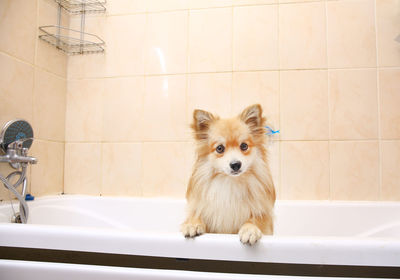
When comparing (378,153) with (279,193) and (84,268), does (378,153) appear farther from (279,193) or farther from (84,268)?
(84,268)

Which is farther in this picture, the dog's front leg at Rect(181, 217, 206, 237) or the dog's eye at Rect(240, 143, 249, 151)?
the dog's eye at Rect(240, 143, 249, 151)

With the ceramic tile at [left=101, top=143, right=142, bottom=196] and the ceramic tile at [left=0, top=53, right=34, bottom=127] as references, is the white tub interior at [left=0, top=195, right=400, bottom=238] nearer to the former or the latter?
the ceramic tile at [left=101, top=143, right=142, bottom=196]

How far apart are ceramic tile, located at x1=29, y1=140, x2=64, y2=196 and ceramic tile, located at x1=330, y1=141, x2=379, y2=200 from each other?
2427 mm

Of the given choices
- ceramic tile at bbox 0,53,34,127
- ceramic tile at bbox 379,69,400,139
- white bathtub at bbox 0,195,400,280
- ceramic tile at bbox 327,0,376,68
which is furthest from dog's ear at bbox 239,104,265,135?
ceramic tile at bbox 0,53,34,127

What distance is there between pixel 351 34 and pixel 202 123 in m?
1.75

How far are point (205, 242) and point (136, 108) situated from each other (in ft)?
5.61

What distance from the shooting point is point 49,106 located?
2.31 m

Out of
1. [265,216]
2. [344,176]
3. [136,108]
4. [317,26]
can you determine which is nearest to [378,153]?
[344,176]

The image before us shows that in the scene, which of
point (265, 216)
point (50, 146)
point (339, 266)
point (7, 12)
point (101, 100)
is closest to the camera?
point (339, 266)

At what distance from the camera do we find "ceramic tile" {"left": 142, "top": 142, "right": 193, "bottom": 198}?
7.56 feet

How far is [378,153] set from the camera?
2117 mm

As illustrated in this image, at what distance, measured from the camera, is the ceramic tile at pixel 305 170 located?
84.8 inches

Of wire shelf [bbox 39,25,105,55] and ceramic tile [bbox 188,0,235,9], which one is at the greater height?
ceramic tile [bbox 188,0,235,9]

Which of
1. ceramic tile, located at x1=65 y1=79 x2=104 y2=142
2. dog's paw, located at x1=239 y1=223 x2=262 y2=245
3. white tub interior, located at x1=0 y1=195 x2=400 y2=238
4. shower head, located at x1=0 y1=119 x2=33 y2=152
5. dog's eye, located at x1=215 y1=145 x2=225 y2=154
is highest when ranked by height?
ceramic tile, located at x1=65 y1=79 x2=104 y2=142
